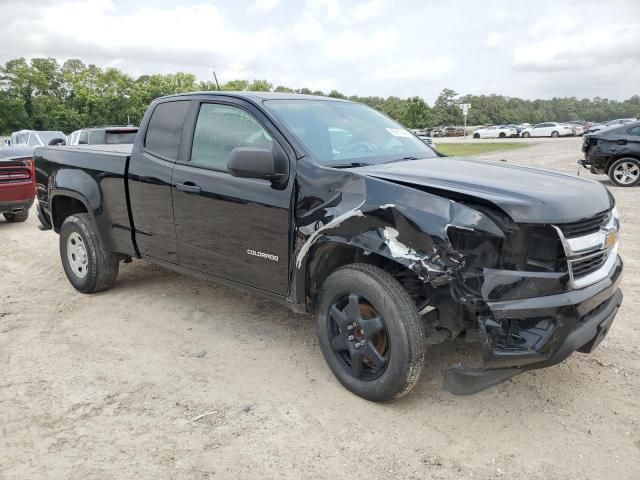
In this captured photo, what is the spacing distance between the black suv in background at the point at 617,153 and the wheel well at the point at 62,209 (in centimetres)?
1108

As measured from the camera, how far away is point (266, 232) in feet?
12.0

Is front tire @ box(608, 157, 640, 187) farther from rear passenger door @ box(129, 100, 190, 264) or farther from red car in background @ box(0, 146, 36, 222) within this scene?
red car in background @ box(0, 146, 36, 222)

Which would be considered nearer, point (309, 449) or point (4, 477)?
point (4, 477)

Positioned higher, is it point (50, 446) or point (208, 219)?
point (208, 219)

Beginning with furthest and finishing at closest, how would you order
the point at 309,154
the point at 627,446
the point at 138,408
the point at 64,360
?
1. the point at 64,360
2. the point at 309,154
3. the point at 138,408
4. the point at 627,446

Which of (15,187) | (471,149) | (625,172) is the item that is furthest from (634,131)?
(471,149)

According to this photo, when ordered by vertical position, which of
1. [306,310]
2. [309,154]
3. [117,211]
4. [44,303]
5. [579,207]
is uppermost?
[309,154]

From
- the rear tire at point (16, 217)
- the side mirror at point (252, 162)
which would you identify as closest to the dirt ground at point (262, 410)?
the side mirror at point (252, 162)

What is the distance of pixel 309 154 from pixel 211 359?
1659mm

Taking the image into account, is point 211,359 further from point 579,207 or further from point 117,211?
point 579,207

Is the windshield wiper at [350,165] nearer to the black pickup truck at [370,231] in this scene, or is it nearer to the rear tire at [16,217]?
the black pickup truck at [370,231]

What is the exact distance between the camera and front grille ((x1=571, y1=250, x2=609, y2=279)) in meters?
2.81

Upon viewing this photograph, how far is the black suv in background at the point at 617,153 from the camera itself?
1191 centimetres

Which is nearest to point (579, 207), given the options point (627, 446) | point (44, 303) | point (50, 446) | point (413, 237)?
point (413, 237)
